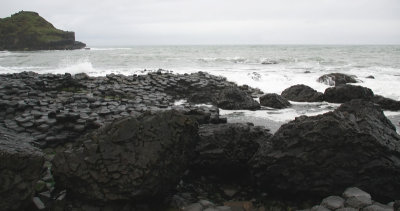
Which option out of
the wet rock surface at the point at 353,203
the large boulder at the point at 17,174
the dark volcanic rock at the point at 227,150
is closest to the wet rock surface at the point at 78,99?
the dark volcanic rock at the point at 227,150

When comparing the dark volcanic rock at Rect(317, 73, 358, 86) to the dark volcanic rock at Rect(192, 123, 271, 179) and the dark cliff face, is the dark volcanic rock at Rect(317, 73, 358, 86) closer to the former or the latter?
the dark volcanic rock at Rect(192, 123, 271, 179)

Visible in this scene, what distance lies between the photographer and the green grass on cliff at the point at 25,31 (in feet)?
226

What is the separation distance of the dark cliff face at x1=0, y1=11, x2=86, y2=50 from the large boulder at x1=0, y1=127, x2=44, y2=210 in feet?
246

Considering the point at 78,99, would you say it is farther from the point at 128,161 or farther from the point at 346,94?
the point at 346,94

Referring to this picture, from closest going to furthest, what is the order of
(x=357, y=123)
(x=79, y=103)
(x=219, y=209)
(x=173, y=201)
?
(x=219, y=209)
(x=173, y=201)
(x=357, y=123)
(x=79, y=103)

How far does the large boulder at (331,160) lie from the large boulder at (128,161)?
134 centimetres

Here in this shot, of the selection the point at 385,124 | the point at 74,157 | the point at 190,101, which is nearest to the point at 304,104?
the point at 190,101

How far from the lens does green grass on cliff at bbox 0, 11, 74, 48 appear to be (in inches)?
2712

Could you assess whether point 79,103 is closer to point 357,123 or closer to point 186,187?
point 186,187

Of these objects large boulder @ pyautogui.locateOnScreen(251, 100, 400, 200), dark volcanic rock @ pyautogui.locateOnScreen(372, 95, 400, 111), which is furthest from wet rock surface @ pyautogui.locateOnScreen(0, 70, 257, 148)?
Result: dark volcanic rock @ pyautogui.locateOnScreen(372, 95, 400, 111)

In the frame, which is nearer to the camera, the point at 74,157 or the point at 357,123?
the point at 74,157

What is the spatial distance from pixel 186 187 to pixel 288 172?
61.3 inches

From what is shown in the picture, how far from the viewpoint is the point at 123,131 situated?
4.29 meters

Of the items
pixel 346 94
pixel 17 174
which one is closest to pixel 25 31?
pixel 346 94
